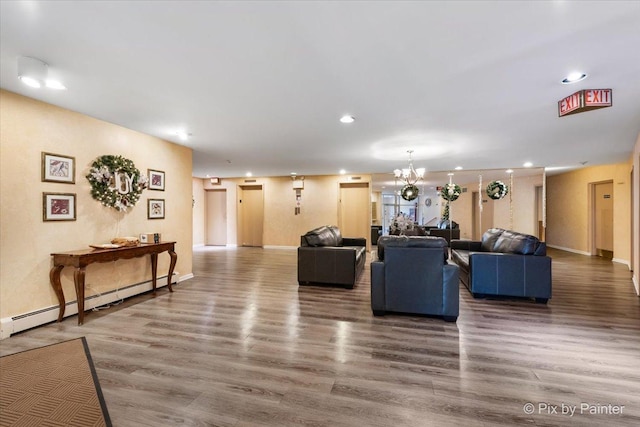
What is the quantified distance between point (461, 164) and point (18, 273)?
8.01 meters

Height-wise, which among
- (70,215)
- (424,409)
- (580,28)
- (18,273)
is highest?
(580,28)

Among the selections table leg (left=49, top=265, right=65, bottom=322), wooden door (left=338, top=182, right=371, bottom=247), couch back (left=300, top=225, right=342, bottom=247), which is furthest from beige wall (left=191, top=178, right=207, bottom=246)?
table leg (left=49, top=265, right=65, bottom=322)

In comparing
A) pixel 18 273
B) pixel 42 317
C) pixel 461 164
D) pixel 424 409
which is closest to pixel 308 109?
pixel 424 409

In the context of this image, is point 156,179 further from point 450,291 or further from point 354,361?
point 450,291

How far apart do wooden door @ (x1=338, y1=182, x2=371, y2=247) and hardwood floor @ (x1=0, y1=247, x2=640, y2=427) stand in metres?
5.43

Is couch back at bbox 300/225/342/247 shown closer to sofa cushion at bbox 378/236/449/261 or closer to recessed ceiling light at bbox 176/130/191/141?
sofa cushion at bbox 378/236/449/261

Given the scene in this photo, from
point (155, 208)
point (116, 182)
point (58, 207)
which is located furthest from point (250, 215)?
point (58, 207)

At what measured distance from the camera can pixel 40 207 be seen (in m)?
3.12

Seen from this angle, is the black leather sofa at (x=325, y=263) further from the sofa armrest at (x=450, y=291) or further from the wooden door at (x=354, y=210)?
the wooden door at (x=354, y=210)

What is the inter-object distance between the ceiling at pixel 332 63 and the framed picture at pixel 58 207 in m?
1.06

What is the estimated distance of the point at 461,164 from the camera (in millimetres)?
6965

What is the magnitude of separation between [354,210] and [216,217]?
516 cm

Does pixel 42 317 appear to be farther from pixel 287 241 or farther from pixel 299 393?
pixel 287 241

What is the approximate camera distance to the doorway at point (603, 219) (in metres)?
7.43
